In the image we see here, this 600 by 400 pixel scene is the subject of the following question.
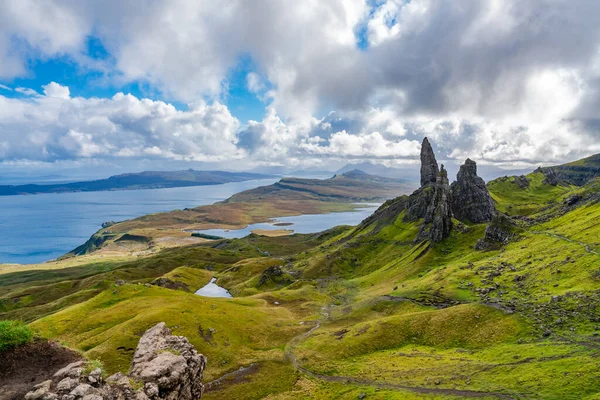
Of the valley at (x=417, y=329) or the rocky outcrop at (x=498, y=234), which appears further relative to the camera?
the rocky outcrop at (x=498, y=234)

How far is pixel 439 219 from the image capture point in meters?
163

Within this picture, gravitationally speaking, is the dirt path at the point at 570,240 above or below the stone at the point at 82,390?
below

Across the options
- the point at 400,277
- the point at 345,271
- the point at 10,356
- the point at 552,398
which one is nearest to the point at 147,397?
the point at 10,356

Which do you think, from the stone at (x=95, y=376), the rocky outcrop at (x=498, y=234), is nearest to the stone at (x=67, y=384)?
the stone at (x=95, y=376)

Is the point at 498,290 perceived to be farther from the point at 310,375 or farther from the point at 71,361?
the point at 71,361

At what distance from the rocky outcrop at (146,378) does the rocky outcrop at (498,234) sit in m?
127

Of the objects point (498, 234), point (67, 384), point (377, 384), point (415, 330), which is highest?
point (67, 384)

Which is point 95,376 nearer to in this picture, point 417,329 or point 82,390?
point 82,390

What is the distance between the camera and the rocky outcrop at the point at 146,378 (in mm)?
24072

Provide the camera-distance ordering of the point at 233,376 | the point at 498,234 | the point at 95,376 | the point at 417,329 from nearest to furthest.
Result: the point at 95,376 < the point at 233,376 < the point at 417,329 < the point at 498,234

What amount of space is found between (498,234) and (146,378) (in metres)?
140

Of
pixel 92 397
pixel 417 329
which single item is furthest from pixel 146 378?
pixel 417 329

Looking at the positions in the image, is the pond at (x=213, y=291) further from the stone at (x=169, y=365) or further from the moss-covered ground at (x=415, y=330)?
the stone at (x=169, y=365)

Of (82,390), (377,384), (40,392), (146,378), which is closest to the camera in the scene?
(40,392)
